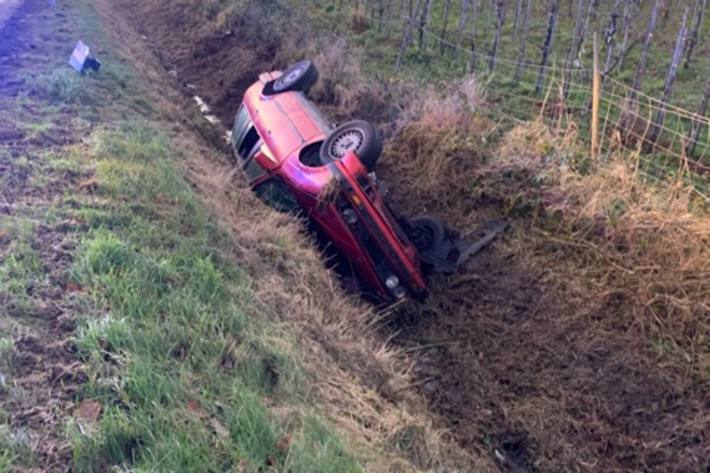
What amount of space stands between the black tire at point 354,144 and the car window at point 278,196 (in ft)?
2.40

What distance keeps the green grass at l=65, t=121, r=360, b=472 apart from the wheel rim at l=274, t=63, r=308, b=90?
379 cm

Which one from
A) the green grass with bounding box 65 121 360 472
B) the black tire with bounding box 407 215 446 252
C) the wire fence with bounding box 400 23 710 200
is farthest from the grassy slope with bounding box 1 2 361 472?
the wire fence with bounding box 400 23 710 200

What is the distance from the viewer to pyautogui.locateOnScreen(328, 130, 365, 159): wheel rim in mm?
7242

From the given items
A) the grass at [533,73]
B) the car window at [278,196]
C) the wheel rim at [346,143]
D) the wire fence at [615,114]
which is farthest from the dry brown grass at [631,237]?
the car window at [278,196]

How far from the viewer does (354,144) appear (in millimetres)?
7281

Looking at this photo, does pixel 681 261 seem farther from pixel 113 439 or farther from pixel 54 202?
pixel 54 202

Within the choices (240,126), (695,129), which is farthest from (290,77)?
(695,129)

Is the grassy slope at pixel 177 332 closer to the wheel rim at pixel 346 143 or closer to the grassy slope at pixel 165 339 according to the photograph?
the grassy slope at pixel 165 339

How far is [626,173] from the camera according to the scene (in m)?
7.07

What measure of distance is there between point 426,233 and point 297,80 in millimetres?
3161

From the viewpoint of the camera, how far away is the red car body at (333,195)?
6699 millimetres

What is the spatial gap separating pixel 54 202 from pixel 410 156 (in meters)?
4.88

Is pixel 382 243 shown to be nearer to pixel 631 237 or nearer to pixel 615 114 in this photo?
pixel 631 237

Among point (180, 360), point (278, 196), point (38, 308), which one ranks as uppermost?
point (38, 308)
